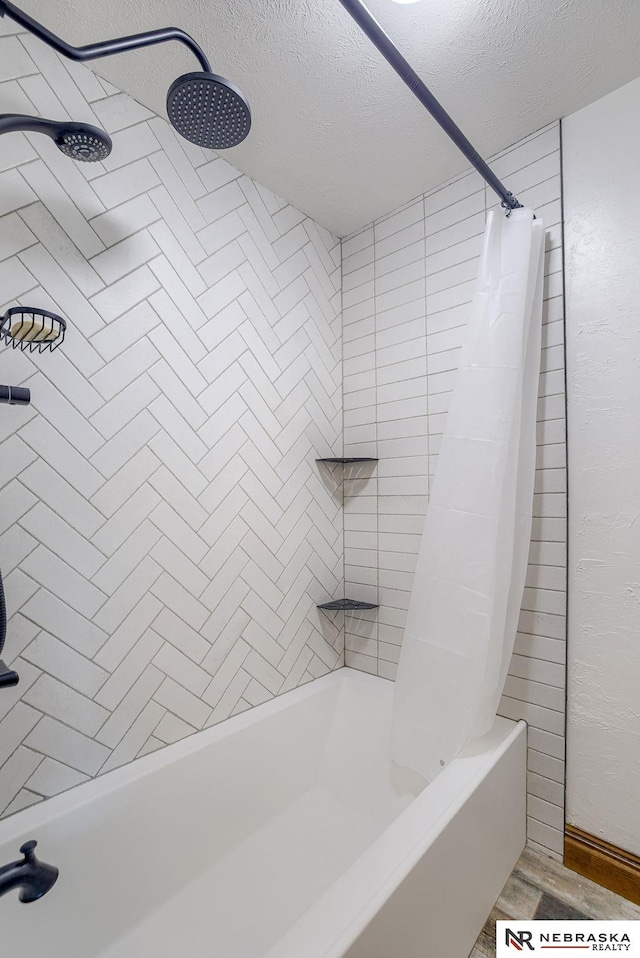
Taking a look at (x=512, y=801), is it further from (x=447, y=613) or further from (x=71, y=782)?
(x=71, y=782)

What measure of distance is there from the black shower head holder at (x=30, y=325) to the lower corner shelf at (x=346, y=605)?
4.68ft

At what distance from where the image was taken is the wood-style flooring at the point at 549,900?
49.7 inches

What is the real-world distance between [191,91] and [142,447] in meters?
0.91

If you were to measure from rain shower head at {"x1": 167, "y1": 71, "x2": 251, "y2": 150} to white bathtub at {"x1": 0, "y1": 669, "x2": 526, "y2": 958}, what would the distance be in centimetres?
153

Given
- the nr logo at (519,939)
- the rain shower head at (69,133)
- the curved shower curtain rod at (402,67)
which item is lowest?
the nr logo at (519,939)

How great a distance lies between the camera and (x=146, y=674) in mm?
1414

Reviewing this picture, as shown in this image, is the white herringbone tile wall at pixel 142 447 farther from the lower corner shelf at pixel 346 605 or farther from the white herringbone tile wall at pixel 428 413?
the white herringbone tile wall at pixel 428 413

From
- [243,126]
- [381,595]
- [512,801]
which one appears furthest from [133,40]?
[512,801]

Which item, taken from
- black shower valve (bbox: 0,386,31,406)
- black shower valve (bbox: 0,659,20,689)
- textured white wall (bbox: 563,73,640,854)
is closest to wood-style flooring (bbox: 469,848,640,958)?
textured white wall (bbox: 563,73,640,854)

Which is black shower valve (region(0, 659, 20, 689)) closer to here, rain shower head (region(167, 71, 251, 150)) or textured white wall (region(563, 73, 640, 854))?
rain shower head (region(167, 71, 251, 150))

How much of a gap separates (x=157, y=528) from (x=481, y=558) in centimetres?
103

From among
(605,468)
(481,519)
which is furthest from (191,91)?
(605,468)

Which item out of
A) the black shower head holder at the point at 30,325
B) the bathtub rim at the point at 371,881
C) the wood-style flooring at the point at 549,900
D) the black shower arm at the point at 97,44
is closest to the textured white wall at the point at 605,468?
the wood-style flooring at the point at 549,900

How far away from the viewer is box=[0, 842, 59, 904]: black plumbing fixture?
2.98ft
